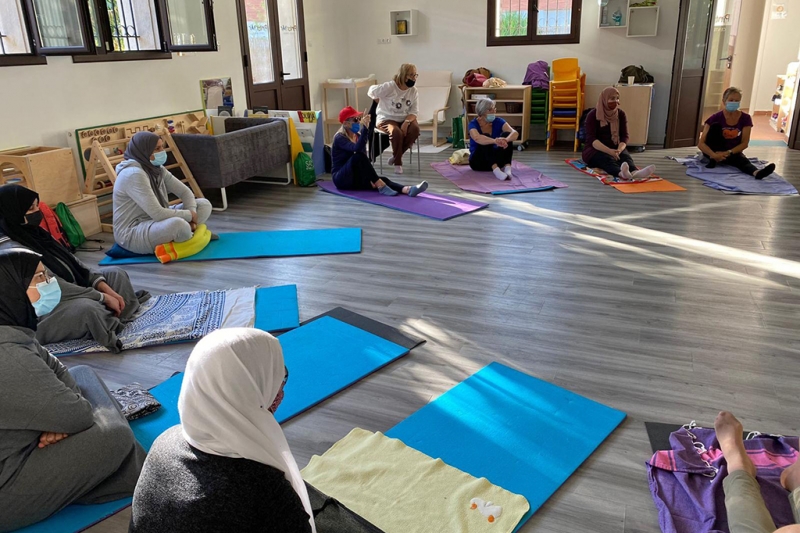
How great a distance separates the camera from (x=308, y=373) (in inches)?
112

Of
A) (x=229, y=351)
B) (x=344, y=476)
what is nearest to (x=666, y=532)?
(x=344, y=476)

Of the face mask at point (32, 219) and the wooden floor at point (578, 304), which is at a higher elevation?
the face mask at point (32, 219)

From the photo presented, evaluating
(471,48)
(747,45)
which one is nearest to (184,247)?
(471,48)

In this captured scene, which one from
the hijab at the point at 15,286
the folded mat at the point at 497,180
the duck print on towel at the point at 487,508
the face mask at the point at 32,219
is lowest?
the duck print on towel at the point at 487,508

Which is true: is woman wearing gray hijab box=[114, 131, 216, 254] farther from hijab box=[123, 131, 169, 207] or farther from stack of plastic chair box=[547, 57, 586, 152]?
stack of plastic chair box=[547, 57, 586, 152]

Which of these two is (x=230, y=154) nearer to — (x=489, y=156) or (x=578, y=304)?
(x=489, y=156)

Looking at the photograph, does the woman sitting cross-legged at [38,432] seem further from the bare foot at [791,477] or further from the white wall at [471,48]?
the white wall at [471,48]

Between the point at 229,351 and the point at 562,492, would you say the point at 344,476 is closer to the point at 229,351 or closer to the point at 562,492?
the point at 562,492

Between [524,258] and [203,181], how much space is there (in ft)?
10.1

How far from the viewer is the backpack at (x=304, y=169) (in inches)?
A: 259

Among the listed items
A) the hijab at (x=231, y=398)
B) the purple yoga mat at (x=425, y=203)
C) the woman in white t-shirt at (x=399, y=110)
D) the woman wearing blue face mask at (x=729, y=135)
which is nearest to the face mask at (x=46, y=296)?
the hijab at (x=231, y=398)

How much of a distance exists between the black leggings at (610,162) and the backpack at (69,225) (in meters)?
5.05

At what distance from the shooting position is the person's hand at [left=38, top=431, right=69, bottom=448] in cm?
194

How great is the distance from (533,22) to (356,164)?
3.89 m
